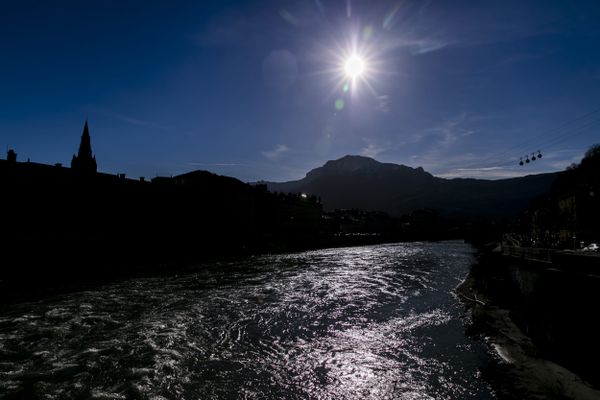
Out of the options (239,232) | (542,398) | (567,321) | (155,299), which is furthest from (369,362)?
(239,232)

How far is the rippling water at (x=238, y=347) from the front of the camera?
1276cm

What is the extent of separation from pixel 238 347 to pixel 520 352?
12476 millimetres

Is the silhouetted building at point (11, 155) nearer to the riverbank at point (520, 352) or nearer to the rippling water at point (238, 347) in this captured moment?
the rippling water at point (238, 347)

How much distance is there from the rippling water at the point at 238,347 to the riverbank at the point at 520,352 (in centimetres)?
95

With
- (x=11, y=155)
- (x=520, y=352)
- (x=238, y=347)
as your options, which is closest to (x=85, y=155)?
(x=11, y=155)

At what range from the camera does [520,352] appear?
1580 cm

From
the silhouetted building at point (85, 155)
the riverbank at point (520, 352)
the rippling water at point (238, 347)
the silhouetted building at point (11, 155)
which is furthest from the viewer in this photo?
the silhouetted building at point (85, 155)

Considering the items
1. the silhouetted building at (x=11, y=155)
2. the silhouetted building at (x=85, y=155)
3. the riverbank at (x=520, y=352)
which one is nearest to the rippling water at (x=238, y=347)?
the riverbank at (x=520, y=352)

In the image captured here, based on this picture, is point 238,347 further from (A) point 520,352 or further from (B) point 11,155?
(B) point 11,155

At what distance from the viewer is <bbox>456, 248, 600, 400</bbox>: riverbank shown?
480 inches

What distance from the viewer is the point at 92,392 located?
12180mm

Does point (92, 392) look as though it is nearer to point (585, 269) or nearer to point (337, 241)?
point (585, 269)

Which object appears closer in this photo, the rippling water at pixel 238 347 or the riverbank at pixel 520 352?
the riverbank at pixel 520 352

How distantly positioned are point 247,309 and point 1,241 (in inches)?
1429
